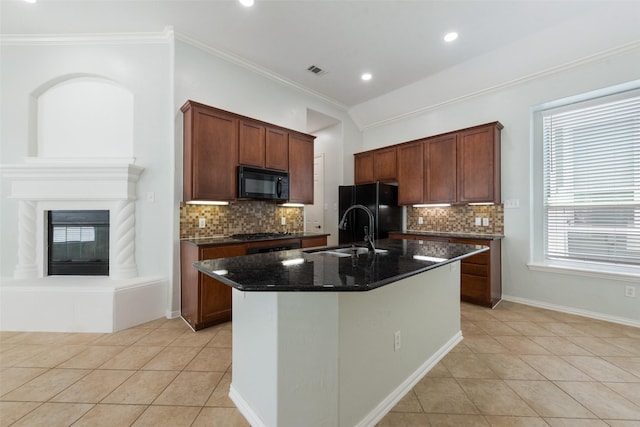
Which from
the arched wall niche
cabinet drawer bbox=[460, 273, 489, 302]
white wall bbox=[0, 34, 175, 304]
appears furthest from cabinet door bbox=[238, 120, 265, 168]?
cabinet drawer bbox=[460, 273, 489, 302]

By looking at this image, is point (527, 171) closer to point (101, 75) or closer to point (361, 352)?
point (361, 352)

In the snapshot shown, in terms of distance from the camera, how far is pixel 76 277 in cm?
299

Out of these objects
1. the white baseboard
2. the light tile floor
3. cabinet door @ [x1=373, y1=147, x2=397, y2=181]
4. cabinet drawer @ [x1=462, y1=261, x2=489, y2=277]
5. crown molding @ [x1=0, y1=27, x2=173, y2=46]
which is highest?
crown molding @ [x1=0, y1=27, x2=173, y2=46]

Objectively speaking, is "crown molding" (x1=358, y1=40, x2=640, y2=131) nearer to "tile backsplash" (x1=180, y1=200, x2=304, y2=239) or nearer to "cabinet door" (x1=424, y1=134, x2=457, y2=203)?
"cabinet door" (x1=424, y1=134, x2=457, y2=203)

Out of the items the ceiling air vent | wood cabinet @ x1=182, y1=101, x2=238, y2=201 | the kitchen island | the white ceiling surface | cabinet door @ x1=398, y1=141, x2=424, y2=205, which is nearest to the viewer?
the kitchen island

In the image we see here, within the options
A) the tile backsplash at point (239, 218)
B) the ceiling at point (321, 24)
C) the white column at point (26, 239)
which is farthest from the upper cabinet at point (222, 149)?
the white column at point (26, 239)

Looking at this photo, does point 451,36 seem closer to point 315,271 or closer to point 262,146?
point 262,146

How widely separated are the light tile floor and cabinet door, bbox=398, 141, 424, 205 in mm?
2208

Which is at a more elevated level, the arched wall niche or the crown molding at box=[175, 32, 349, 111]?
the crown molding at box=[175, 32, 349, 111]

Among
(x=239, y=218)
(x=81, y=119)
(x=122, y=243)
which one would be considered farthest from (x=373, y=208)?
(x=81, y=119)

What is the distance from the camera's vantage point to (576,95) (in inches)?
123

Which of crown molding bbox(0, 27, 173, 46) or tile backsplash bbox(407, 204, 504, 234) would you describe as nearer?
crown molding bbox(0, 27, 173, 46)

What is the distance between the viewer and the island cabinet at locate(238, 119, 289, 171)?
10.9 ft

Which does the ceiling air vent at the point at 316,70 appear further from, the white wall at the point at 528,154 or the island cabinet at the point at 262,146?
the white wall at the point at 528,154
